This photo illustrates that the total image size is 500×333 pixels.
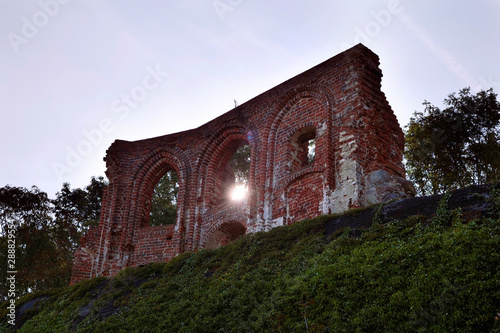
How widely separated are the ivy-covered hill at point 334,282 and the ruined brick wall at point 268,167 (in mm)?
2961

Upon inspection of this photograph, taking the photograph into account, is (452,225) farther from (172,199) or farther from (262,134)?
(172,199)

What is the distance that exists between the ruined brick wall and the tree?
471cm

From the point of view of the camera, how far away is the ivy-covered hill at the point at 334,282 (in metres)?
5.41

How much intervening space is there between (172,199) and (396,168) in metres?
13.4

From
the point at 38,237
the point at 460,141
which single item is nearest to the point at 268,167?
the point at 460,141

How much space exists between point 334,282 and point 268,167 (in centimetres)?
738

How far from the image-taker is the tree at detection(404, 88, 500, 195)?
656 inches

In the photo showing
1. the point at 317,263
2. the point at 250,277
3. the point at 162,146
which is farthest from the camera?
the point at 162,146

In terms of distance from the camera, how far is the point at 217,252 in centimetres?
1015

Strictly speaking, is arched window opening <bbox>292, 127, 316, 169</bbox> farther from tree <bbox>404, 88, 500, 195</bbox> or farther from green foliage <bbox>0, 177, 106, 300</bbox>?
green foliage <bbox>0, 177, 106, 300</bbox>

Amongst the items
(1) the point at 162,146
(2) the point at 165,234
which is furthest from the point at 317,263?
(1) the point at 162,146

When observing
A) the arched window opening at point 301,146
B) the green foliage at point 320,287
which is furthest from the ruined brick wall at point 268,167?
the green foliage at point 320,287

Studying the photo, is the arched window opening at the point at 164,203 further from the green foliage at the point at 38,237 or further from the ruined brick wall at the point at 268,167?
the ruined brick wall at the point at 268,167

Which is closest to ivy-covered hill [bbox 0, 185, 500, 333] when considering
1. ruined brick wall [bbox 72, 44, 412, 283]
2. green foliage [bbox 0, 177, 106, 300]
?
ruined brick wall [bbox 72, 44, 412, 283]
